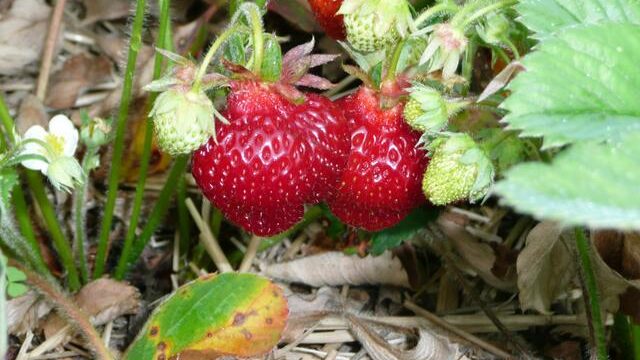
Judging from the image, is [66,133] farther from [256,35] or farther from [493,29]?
[493,29]

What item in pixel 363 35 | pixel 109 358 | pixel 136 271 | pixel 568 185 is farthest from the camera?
pixel 136 271

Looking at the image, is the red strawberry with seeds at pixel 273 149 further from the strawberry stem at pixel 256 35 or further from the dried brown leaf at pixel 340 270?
the dried brown leaf at pixel 340 270

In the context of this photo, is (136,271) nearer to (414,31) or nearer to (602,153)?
(414,31)

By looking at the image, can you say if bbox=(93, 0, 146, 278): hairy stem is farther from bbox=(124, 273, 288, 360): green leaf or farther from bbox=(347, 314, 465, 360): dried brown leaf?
bbox=(347, 314, 465, 360): dried brown leaf

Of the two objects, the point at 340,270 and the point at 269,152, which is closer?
the point at 269,152

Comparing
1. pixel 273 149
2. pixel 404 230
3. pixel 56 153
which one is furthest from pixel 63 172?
pixel 404 230

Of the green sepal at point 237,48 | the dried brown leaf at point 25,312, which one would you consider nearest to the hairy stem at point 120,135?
the dried brown leaf at point 25,312

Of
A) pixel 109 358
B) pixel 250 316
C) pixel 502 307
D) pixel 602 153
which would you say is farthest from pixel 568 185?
pixel 502 307
